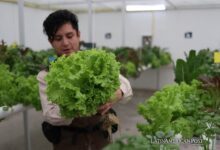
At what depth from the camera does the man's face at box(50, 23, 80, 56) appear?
129cm

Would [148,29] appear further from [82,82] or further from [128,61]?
[82,82]

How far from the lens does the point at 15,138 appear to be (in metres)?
3.29

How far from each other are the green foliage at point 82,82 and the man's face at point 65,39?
33 cm

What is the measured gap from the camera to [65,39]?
1292 millimetres

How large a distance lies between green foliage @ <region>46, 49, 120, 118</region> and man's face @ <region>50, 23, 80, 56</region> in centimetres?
33

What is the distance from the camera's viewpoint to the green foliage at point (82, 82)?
906 millimetres

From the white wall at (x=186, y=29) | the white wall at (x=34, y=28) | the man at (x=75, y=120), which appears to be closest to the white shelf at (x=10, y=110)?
the man at (x=75, y=120)

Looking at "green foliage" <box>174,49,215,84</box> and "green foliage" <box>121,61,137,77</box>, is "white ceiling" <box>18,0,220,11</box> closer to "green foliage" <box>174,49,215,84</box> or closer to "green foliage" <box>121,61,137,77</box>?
"green foliage" <box>121,61,137,77</box>

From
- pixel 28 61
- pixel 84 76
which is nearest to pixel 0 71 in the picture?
pixel 28 61

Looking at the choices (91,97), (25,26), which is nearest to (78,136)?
(91,97)

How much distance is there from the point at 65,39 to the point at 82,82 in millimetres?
422

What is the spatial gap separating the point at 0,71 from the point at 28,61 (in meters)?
0.60

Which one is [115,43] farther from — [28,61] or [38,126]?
[28,61]

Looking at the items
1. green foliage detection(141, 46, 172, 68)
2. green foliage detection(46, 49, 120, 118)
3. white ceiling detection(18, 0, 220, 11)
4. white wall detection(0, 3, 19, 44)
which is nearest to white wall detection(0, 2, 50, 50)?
white wall detection(0, 3, 19, 44)
